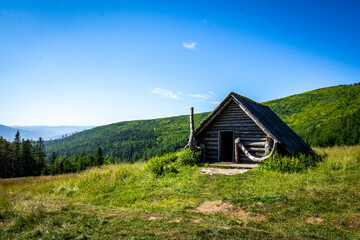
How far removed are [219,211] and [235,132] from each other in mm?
8690

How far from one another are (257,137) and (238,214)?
27.4ft

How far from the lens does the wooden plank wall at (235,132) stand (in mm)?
13477

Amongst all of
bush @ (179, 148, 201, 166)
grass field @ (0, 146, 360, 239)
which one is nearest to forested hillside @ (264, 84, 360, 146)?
bush @ (179, 148, 201, 166)

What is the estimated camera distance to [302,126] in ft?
212

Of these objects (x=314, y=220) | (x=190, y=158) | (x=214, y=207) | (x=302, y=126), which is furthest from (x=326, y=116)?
(x=314, y=220)

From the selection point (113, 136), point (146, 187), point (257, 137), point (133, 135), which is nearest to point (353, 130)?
point (257, 137)

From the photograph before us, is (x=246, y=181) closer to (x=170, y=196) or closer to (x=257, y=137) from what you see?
(x=170, y=196)

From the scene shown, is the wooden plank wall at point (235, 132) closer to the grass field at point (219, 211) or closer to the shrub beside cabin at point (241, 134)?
the shrub beside cabin at point (241, 134)

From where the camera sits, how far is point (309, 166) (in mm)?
10867

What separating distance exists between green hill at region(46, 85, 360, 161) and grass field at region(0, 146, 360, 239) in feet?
51.7

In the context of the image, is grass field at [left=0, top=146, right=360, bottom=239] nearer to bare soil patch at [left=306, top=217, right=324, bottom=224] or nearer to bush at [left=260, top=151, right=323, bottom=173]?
bare soil patch at [left=306, top=217, right=324, bottom=224]

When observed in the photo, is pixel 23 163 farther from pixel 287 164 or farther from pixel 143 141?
pixel 143 141

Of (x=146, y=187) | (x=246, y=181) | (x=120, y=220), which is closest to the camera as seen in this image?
(x=120, y=220)

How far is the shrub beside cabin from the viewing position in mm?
12657
